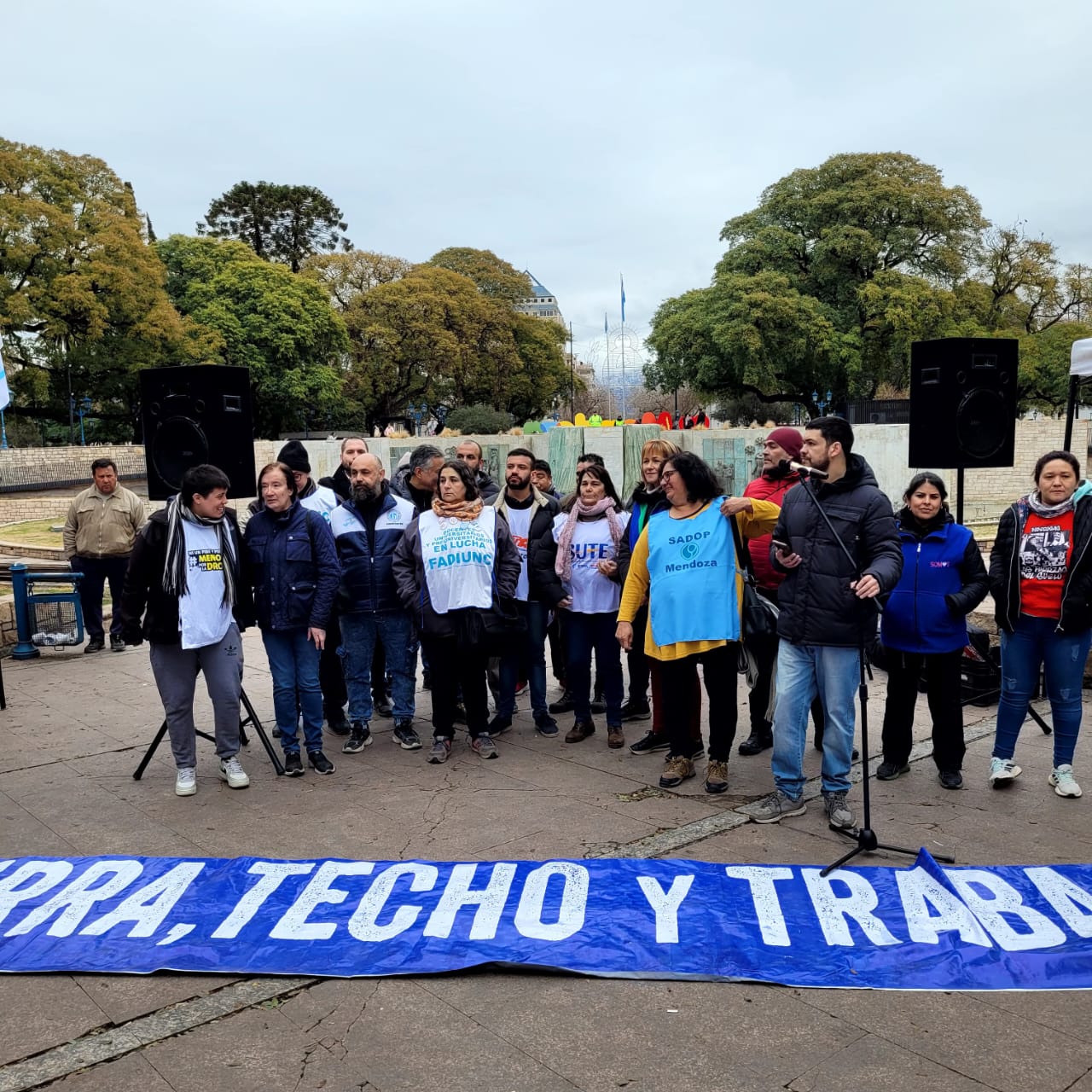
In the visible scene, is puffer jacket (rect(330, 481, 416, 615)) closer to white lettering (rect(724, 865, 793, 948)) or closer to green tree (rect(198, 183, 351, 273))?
white lettering (rect(724, 865, 793, 948))

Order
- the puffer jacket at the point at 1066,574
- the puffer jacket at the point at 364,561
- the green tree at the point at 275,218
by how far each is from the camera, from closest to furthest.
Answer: the puffer jacket at the point at 1066,574
the puffer jacket at the point at 364,561
the green tree at the point at 275,218

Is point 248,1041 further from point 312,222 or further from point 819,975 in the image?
point 312,222

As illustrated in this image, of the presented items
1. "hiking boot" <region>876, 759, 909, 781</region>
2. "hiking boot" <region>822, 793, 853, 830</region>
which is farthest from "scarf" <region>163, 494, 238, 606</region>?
"hiking boot" <region>876, 759, 909, 781</region>

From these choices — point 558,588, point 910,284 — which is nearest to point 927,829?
point 558,588

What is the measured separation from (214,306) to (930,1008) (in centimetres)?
4696

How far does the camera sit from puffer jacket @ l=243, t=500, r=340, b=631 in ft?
18.4

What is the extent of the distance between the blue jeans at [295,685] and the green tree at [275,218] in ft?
191

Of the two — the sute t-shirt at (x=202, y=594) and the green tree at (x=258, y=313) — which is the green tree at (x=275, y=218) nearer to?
the green tree at (x=258, y=313)

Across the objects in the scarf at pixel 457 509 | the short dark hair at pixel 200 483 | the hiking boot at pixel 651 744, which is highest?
Answer: the short dark hair at pixel 200 483

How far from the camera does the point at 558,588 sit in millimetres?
6301

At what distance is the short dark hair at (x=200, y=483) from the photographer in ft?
17.6

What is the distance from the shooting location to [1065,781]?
512 centimetres

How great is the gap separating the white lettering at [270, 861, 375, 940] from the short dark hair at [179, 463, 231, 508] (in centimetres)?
211

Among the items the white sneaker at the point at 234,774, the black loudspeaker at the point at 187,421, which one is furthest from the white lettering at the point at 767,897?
the black loudspeaker at the point at 187,421
